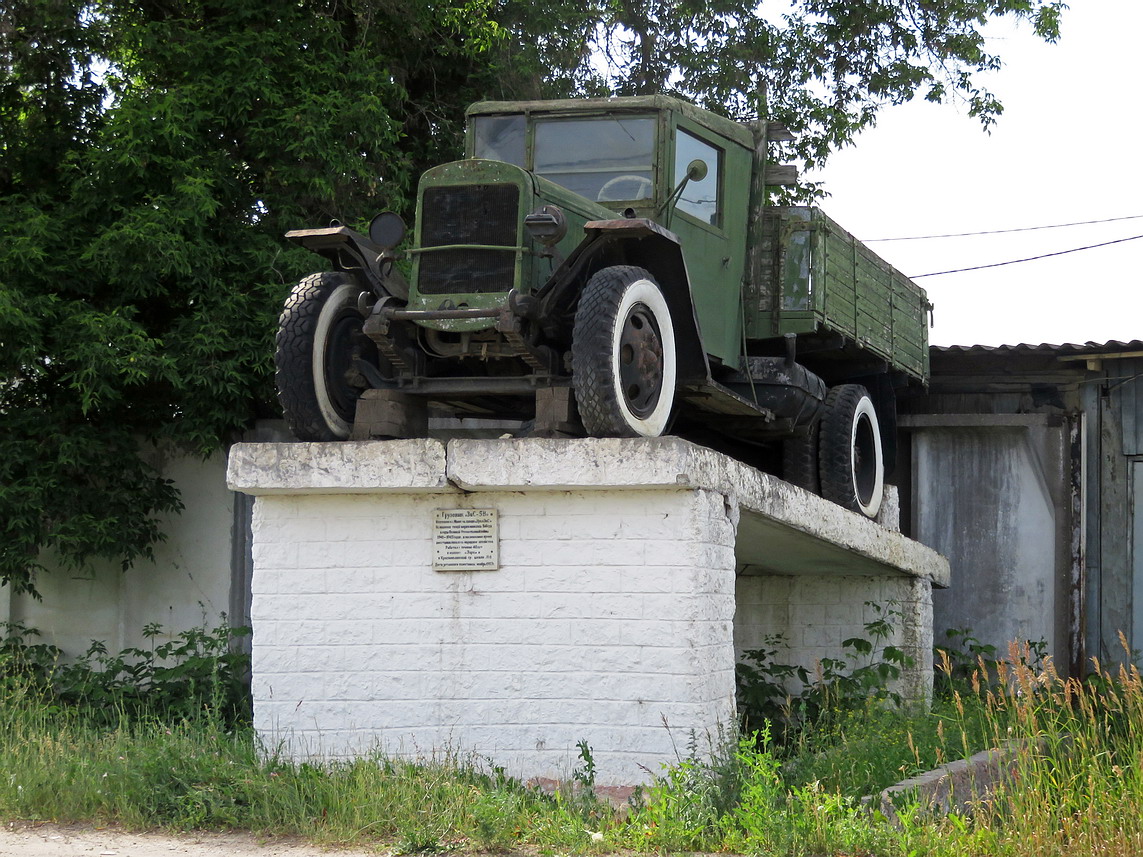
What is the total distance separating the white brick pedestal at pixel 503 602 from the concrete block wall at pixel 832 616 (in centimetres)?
312

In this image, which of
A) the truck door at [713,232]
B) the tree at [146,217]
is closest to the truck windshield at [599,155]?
the truck door at [713,232]

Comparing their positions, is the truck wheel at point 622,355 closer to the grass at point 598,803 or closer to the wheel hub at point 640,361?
the wheel hub at point 640,361

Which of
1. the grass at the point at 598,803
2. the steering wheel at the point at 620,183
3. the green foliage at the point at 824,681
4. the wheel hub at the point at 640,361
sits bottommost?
the grass at the point at 598,803

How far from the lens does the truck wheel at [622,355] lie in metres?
6.55

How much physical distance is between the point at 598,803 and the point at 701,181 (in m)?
3.77

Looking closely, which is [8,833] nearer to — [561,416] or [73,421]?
[561,416]

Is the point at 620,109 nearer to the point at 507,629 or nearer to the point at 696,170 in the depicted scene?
the point at 696,170

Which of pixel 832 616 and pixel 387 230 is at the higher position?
pixel 387 230

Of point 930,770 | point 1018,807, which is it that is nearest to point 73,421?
point 930,770

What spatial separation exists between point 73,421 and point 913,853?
283 inches

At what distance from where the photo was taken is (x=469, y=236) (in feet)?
22.9

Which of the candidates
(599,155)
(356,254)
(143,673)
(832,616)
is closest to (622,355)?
(356,254)

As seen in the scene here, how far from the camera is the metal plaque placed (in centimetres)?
679

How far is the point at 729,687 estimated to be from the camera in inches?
265
